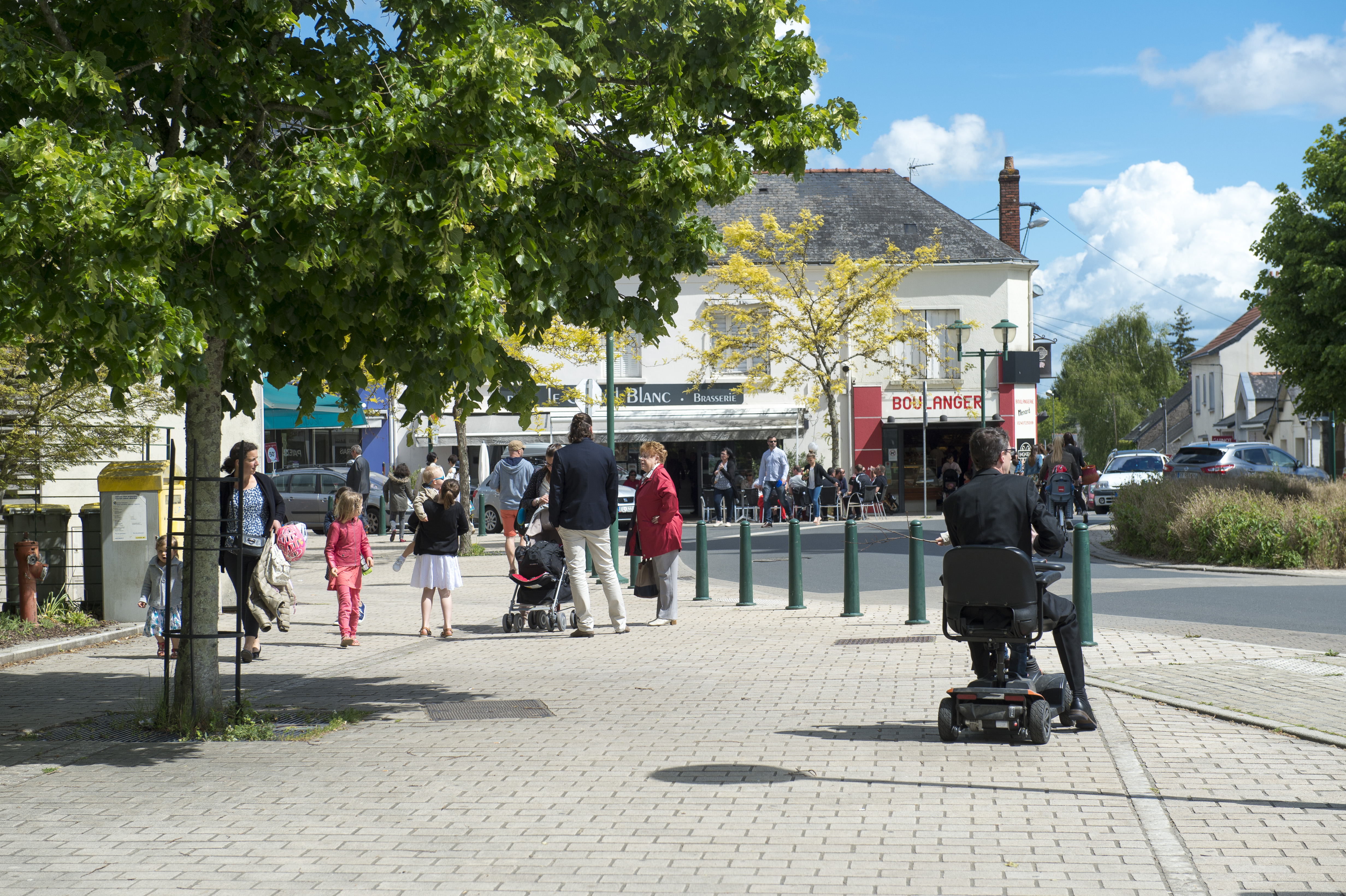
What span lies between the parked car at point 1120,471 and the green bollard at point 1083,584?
22276 mm

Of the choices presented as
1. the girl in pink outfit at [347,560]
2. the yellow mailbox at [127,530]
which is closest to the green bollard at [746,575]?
the girl in pink outfit at [347,560]

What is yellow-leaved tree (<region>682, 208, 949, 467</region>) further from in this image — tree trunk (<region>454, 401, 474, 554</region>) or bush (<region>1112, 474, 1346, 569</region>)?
bush (<region>1112, 474, 1346, 569</region>)

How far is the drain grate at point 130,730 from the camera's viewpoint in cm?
717

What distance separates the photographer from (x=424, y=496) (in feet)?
51.3

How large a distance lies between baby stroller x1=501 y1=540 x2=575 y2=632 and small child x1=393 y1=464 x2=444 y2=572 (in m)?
0.95

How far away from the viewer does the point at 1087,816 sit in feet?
17.2

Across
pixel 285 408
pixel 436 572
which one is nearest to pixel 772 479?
pixel 285 408

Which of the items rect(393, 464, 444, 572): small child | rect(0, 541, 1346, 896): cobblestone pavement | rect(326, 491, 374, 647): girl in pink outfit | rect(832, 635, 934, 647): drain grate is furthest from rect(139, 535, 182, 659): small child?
rect(832, 635, 934, 647): drain grate

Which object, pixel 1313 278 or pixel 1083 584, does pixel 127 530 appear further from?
pixel 1313 278

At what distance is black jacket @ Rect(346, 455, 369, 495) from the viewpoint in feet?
76.8

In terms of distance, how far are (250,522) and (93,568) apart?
134 inches

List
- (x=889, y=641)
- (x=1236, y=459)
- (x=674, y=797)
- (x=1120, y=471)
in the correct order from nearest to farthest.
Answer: (x=674, y=797), (x=889, y=641), (x=1236, y=459), (x=1120, y=471)

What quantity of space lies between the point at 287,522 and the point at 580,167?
15.3ft

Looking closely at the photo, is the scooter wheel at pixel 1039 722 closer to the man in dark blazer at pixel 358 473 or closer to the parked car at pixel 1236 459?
the man in dark blazer at pixel 358 473
